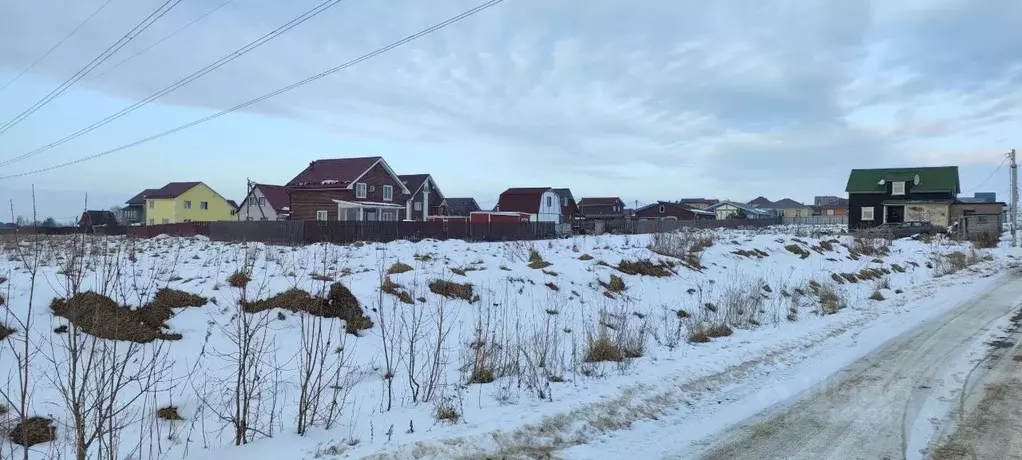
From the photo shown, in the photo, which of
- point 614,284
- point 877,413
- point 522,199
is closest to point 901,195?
point 522,199

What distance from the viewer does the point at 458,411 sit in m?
5.57

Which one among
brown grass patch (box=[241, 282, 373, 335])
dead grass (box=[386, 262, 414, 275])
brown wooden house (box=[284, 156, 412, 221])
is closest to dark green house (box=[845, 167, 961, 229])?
brown wooden house (box=[284, 156, 412, 221])

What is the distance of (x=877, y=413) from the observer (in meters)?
5.66

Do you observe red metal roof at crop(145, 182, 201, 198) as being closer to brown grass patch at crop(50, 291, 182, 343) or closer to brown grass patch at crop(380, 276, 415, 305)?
brown grass patch at crop(380, 276, 415, 305)

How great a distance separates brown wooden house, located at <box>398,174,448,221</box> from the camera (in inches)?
2207

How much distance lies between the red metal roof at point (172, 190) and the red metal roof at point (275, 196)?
12.9m

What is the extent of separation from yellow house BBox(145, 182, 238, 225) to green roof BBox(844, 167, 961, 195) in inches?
2704

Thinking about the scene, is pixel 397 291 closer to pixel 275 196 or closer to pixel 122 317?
pixel 122 317

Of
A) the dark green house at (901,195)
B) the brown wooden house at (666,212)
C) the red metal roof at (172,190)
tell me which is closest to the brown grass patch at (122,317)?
the dark green house at (901,195)

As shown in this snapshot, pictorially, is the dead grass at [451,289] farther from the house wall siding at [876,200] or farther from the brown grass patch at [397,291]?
the house wall siding at [876,200]

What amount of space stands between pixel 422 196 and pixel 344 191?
47.9 feet

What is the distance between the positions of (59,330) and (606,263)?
11.2m

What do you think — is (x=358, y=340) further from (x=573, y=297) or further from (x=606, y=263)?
(x=606, y=263)

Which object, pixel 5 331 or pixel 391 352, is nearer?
pixel 5 331
